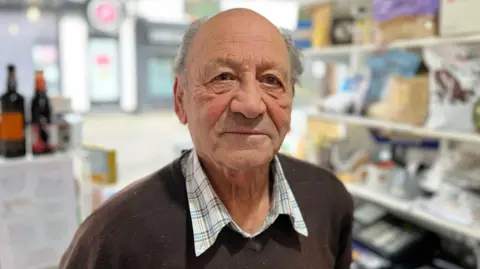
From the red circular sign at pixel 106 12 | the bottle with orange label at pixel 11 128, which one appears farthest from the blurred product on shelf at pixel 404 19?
the red circular sign at pixel 106 12

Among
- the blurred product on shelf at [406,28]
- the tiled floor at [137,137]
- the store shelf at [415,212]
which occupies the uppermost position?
the blurred product on shelf at [406,28]

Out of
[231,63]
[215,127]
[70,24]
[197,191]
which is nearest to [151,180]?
[197,191]

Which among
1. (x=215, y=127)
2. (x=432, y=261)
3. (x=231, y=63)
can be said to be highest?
(x=231, y=63)

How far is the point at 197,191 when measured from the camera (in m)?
0.99

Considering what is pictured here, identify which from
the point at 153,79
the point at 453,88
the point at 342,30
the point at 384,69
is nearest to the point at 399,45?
the point at 384,69

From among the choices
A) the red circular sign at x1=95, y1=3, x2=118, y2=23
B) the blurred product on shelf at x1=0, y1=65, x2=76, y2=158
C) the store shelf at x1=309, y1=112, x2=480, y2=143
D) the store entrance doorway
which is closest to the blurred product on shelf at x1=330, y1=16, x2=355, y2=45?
the store shelf at x1=309, y1=112, x2=480, y2=143

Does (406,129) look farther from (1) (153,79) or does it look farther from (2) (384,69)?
(1) (153,79)

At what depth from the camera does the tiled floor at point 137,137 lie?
18.0 ft

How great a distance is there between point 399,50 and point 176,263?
191cm

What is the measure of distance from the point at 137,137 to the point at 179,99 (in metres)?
6.23

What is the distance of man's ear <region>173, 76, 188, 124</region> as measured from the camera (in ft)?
3.48

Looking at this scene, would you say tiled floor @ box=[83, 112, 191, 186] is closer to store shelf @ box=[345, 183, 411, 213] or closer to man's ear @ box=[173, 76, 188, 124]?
store shelf @ box=[345, 183, 411, 213]

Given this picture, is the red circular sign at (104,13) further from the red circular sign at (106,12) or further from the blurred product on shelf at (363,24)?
the blurred product on shelf at (363,24)

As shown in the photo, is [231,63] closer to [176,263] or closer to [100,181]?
[176,263]
